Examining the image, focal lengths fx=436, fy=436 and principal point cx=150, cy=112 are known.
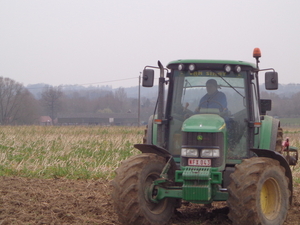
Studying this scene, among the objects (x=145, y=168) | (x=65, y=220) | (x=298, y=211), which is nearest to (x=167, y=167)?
(x=145, y=168)

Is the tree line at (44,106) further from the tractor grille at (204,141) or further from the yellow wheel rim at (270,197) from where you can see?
the tractor grille at (204,141)

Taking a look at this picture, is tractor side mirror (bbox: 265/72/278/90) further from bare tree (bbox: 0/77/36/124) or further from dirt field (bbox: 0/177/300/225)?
bare tree (bbox: 0/77/36/124)

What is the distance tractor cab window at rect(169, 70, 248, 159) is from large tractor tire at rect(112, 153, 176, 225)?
3.04 ft

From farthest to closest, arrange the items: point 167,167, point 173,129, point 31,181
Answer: point 31,181
point 173,129
point 167,167

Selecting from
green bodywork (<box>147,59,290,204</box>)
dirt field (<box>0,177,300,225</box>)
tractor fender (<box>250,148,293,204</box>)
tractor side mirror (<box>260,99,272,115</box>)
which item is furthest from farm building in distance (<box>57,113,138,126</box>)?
tractor fender (<box>250,148,293,204</box>)

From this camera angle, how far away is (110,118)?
74562mm

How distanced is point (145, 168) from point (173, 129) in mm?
1183

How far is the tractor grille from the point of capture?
593cm

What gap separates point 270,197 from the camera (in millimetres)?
5973

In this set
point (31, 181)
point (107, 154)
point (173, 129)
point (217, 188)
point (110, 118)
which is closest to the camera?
point (217, 188)

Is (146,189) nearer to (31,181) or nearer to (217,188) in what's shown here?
(217,188)

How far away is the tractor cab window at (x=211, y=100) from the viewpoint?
21.5 ft

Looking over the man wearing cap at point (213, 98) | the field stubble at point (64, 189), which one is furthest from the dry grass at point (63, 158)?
the man wearing cap at point (213, 98)

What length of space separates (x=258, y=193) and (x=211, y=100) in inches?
72.1
